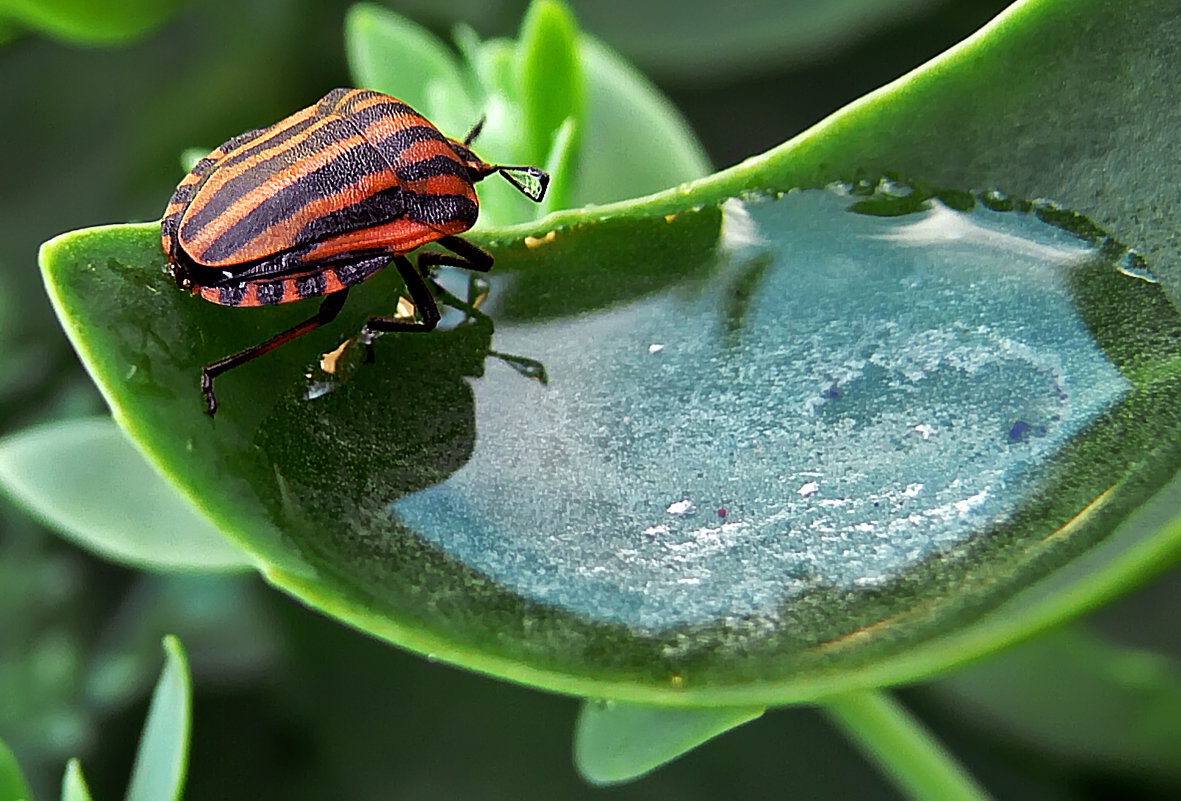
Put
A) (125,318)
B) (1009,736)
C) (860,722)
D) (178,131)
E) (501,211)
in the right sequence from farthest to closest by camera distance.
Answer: (178,131)
(1009,736)
(501,211)
(860,722)
(125,318)

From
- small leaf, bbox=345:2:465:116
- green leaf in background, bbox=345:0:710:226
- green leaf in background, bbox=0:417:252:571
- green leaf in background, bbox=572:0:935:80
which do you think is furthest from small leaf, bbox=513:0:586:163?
green leaf in background, bbox=572:0:935:80

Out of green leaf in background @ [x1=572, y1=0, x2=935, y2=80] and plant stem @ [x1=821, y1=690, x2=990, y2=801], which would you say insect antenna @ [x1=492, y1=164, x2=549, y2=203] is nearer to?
plant stem @ [x1=821, y1=690, x2=990, y2=801]

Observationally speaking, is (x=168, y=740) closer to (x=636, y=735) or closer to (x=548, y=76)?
(x=636, y=735)

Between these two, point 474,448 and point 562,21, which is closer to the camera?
point 474,448

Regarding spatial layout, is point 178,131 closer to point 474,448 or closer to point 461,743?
point 461,743

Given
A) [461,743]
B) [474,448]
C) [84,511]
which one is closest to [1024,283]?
[474,448]

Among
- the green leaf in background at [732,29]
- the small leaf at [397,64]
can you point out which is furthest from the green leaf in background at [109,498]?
the green leaf in background at [732,29]
